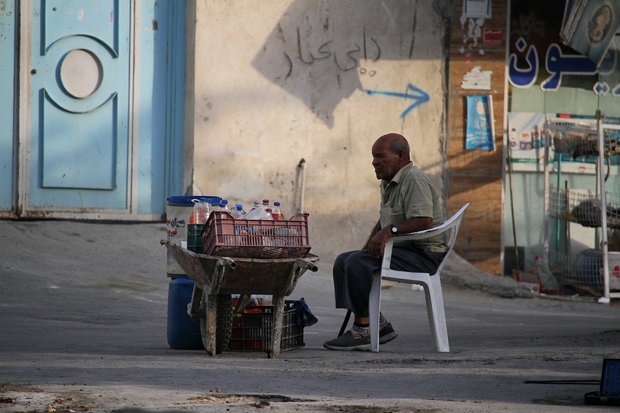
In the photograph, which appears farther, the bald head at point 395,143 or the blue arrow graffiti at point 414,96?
the blue arrow graffiti at point 414,96

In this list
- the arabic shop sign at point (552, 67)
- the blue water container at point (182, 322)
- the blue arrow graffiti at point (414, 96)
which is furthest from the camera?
the arabic shop sign at point (552, 67)

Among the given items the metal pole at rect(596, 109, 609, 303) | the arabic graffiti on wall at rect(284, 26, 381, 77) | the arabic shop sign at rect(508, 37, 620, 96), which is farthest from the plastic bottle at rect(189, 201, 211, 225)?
the arabic shop sign at rect(508, 37, 620, 96)

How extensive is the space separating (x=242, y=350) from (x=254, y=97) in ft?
16.5

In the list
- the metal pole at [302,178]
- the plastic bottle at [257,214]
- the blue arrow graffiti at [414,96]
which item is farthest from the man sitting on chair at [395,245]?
the blue arrow graffiti at [414,96]

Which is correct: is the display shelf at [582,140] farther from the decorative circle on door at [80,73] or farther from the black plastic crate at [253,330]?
the black plastic crate at [253,330]

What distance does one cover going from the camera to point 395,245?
5730 mm

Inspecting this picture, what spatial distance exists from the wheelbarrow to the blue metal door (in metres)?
4.46

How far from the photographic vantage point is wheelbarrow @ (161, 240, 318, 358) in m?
4.79

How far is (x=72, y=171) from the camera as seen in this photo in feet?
30.7

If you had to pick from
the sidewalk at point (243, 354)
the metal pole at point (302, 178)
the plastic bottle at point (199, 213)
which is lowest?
the sidewalk at point (243, 354)

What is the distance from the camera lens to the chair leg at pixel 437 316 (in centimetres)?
554

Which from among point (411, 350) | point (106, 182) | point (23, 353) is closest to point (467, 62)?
point (106, 182)

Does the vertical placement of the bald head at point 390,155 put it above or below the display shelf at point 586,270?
above

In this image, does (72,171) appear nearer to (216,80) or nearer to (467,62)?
(216,80)
